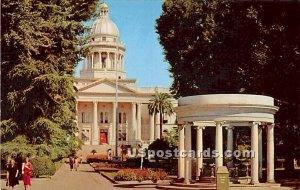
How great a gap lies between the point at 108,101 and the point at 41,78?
7858 cm

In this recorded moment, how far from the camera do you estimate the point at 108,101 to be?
111188 mm

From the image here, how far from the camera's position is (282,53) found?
1353 inches

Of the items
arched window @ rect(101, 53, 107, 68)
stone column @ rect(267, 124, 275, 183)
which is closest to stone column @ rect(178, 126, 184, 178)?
stone column @ rect(267, 124, 275, 183)

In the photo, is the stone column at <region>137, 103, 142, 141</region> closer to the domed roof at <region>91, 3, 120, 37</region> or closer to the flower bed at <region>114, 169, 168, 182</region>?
the domed roof at <region>91, 3, 120, 37</region>

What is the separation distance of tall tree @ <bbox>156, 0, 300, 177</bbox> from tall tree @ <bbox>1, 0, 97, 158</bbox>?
10.2 meters

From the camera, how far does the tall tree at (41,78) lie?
1229 inches

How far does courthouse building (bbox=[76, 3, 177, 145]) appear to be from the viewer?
110 metres

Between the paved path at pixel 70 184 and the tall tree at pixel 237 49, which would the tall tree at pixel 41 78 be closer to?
the paved path at pixel 70 184

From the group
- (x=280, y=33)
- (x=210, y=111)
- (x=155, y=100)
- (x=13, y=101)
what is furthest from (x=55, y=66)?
(x=155, y=100)

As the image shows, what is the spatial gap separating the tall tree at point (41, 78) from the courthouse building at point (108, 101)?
69.3 m

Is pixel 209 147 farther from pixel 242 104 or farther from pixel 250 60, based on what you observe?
pixel 242 104

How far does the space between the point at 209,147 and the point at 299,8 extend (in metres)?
18.3

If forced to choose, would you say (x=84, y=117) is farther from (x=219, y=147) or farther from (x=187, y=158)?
(x=219, y=147)

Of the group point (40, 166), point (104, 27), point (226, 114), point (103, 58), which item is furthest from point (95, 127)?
point (226, 114)
